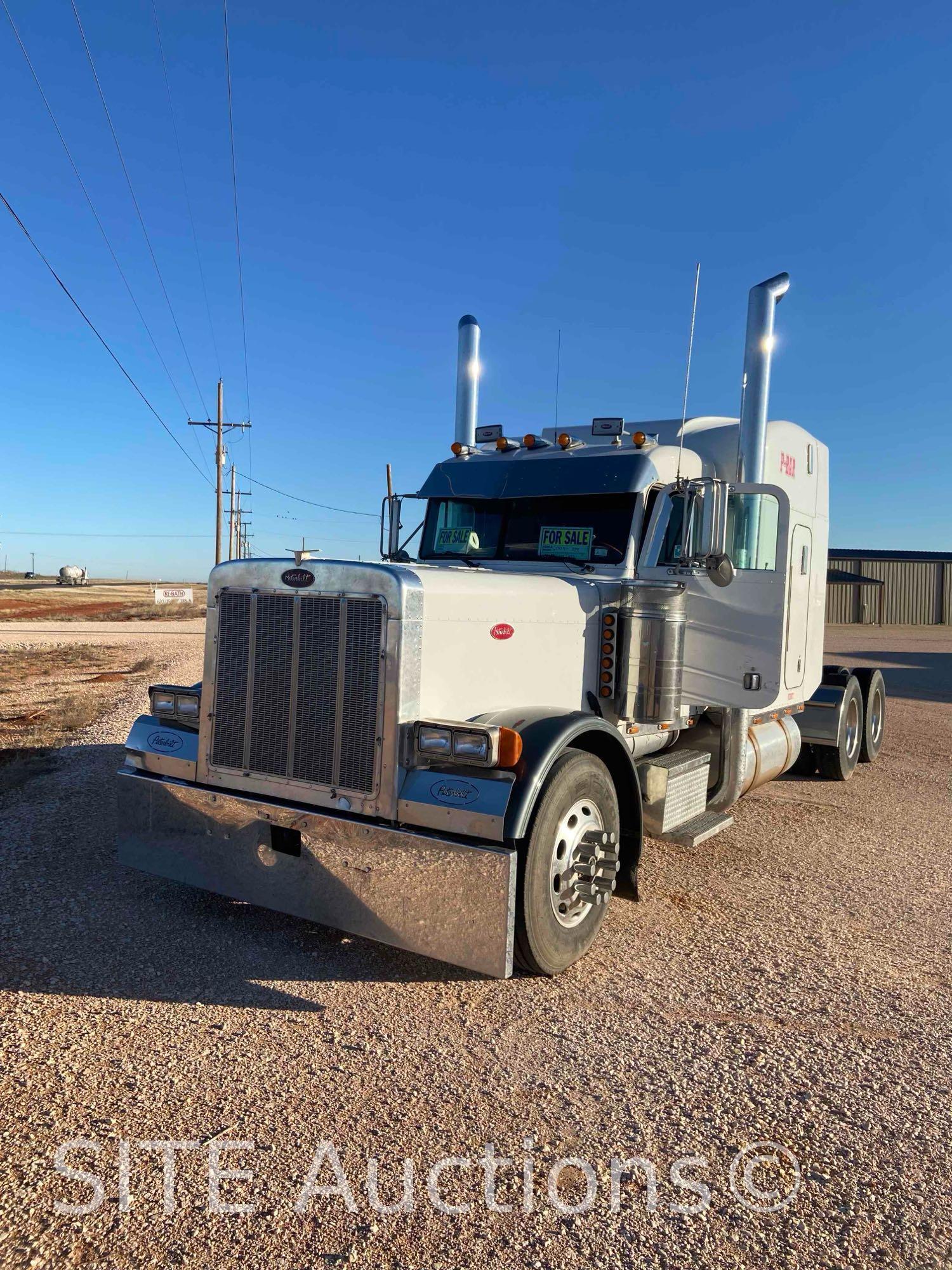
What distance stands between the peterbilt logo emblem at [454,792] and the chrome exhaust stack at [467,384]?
4608mm

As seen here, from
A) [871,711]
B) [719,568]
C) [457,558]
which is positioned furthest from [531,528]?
[871,711]

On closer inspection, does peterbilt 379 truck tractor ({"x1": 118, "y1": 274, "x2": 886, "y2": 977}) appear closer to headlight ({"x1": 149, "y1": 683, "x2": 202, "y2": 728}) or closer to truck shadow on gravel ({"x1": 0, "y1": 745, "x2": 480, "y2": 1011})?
headlight ({"x1": 149, "y1": 683, "x2": 202, "y2": 728})

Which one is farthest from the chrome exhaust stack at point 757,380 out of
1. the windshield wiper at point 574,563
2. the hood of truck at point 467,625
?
the hood of truck at point 467,625

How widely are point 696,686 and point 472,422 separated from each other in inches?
131

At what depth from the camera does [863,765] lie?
1033cm

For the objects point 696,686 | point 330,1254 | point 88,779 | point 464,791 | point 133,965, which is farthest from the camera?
point 88,779

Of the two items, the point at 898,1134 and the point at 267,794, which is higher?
the point at 267,794

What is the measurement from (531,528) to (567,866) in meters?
2.47

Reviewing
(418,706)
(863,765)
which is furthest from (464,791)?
(863,765)

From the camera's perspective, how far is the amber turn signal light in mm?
3818

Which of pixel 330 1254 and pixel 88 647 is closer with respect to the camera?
pixel 330 1254

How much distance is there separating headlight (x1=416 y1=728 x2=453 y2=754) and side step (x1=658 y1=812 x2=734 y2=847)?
2063 mm

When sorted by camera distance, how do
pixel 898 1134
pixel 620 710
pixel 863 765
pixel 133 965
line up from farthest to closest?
pixel 863 765 < pixel 620 710 < pixel 133 965 < pixel 898 1134

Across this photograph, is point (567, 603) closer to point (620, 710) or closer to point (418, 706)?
point (620, 710)
